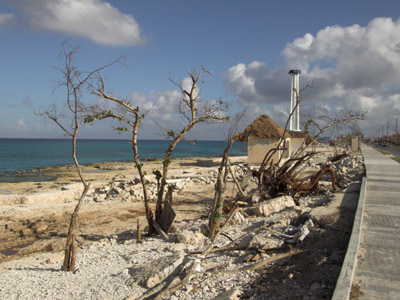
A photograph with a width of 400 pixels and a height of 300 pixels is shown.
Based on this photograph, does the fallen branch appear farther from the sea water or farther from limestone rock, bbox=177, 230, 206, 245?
the sea water

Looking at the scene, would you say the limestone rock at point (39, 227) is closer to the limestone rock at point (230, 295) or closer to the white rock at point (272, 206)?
the white rock at point (272, 206)

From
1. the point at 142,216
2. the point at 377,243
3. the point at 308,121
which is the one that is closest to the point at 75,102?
the point at 377,243

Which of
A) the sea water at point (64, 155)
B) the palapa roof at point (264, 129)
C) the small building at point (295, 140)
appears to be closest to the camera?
the palapa roof at point (264, 129)

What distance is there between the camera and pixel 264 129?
23.0 m

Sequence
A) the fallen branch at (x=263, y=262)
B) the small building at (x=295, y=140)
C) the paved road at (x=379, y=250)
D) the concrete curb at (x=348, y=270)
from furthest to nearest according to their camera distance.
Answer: the small building at (x=295, y=140)
the fallen branch at (x=263, y=262)
the paved road at (x=379, y=250)
the concrete curb at (x=348, y=270)

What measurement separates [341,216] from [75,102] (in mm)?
5419

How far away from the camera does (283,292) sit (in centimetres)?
402

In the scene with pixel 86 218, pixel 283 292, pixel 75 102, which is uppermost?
pixel 75 102

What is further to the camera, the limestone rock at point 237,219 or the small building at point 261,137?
the small building at point 261,137

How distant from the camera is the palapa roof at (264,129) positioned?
22672 mm

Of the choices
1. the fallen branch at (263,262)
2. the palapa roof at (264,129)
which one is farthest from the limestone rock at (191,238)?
the palapa roof at (264,129)

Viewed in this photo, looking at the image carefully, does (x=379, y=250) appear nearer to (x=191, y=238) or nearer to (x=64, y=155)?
(x=191, y=238)

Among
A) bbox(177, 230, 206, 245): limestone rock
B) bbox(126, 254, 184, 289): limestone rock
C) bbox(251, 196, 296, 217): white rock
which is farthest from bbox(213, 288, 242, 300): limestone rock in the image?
bbox(251, 196, 296, 217): white rock

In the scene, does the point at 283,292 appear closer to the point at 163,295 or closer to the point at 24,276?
the point at 163,295
